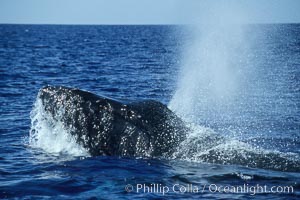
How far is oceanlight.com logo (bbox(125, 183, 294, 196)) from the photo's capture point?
8.46 m

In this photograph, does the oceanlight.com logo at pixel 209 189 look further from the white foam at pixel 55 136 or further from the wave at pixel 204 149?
the white foam at pixel 55 136

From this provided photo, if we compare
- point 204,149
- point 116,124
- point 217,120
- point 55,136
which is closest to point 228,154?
point 204,149

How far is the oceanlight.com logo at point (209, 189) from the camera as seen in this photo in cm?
846

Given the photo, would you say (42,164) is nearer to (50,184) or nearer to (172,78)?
(50,184)

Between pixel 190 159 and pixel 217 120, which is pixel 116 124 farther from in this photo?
pixel 217 120

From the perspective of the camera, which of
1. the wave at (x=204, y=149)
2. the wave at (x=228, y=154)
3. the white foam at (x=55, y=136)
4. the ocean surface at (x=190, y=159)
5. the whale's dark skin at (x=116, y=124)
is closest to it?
the ocean surface at (x=190, y=159)

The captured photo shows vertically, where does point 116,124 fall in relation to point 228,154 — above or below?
above

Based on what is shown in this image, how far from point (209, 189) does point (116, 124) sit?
9.97 feet

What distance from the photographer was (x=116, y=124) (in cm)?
1077

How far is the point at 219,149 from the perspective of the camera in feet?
35.5

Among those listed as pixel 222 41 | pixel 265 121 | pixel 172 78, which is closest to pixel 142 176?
pixel 265 121

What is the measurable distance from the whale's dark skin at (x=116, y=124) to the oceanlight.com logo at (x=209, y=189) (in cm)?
185

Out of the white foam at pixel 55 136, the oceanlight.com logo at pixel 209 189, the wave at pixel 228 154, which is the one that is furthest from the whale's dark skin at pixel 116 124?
the oceanlight.com logo at pixel 209 189

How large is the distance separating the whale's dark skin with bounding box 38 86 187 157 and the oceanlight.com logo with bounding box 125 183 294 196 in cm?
185
